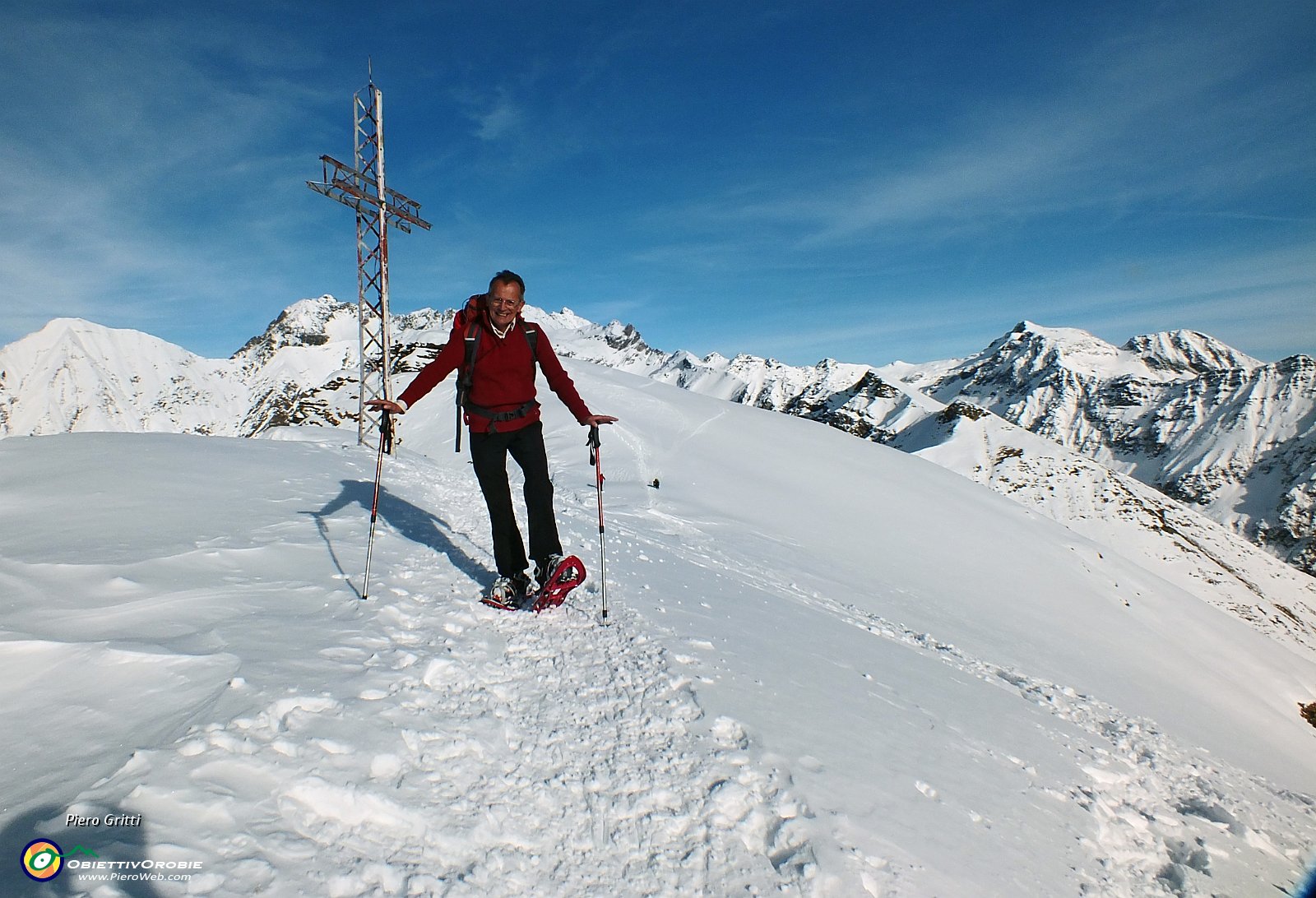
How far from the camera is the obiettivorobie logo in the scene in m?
1.87

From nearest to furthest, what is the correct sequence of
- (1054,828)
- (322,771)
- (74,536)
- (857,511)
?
(322,771) → (1054,828) → (74,536) → (857,511)

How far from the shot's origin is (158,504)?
6.53m

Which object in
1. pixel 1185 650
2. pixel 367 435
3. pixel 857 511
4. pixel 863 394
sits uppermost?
pixel 863 394

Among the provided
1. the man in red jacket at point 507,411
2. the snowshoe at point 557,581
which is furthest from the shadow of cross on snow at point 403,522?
the snowshoe at point 557,581

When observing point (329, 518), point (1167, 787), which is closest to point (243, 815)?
point (329, 518)

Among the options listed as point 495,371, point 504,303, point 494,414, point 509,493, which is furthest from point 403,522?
point 504,303

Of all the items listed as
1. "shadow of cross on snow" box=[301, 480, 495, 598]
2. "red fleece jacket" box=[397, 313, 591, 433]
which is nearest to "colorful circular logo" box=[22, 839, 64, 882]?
"shadow of cross on snow" box=[301, 480, 495, 598]

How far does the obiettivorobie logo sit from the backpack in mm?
3595

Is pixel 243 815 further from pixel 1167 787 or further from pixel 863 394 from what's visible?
pixel 863 394

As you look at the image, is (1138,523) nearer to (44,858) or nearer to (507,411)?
(507,411)

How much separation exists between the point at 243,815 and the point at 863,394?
15582cm

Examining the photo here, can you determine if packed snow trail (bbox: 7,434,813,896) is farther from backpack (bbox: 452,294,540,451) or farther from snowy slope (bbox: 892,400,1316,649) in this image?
snowy slope (bbox: 892,400,1316,649)

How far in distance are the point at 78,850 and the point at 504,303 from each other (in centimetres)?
430

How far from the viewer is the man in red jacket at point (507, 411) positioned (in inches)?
211
